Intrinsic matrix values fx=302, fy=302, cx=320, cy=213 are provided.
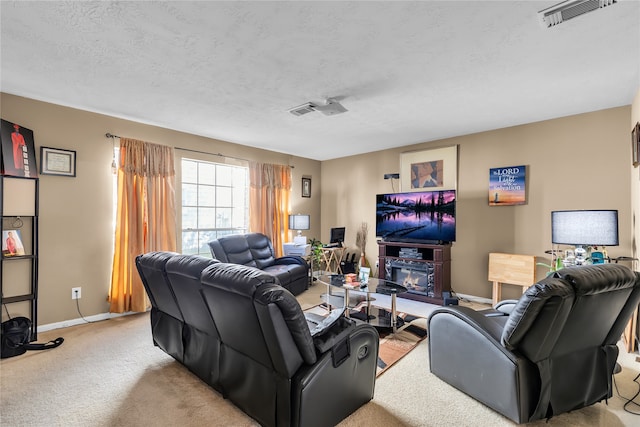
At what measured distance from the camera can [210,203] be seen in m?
4.98

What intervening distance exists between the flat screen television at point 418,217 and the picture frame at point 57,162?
13.8ft

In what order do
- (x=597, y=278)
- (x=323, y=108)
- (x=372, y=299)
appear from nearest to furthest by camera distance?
(x=597, y=278)
(x=323, y=108)
(x=372, y=299)

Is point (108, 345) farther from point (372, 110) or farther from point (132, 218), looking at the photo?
point (372, 110)

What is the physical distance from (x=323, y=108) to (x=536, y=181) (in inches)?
119

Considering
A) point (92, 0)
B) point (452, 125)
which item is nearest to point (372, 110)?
point (452, 125)

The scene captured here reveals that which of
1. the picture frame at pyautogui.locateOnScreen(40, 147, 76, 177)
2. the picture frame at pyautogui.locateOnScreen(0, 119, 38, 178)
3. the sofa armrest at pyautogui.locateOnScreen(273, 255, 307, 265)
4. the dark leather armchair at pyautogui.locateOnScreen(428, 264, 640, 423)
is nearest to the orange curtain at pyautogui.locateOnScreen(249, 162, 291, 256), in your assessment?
the sofa armrest at pyautogui.locateOnScreen(273, 255, 307, 265)

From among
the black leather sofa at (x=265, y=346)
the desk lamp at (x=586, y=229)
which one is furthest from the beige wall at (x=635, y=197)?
the black leather sofa at (x=265, y=346)

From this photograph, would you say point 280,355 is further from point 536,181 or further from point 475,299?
point 536,181

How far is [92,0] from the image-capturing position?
5.66 ft

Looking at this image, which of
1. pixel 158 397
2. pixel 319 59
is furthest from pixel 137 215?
pixel 319 59

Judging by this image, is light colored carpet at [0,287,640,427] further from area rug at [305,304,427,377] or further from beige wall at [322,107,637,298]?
beige wall at [322,107,637,298]

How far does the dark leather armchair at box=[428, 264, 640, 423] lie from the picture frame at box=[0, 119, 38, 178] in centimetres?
419

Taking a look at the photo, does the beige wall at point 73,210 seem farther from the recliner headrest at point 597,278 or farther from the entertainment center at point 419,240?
the recliner headrest at point 597,278

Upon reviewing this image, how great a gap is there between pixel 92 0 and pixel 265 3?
98cm
